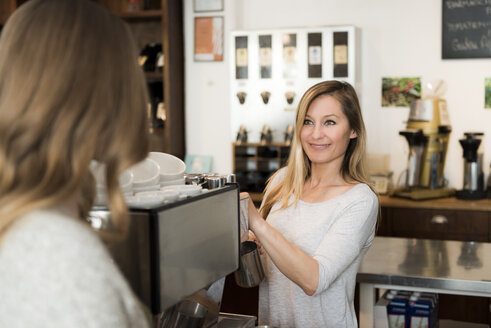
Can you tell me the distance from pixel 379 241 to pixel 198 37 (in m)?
2.32

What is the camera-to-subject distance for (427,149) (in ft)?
11.8

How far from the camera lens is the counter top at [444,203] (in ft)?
11.1

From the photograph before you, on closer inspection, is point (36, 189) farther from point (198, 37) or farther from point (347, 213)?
point (198, 37)

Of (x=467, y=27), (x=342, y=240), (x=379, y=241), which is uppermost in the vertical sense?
(x=467, y=27)

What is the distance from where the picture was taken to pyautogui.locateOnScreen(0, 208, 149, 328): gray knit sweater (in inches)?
26.5

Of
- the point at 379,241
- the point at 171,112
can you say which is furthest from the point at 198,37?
the point at 379,241

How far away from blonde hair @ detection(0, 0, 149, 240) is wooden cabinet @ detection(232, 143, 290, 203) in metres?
3.17

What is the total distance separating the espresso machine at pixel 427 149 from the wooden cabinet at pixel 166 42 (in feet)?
5.35

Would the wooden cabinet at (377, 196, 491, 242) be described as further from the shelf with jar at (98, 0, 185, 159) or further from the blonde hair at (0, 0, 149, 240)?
the blonde hair at (0, 0, 149, 240)

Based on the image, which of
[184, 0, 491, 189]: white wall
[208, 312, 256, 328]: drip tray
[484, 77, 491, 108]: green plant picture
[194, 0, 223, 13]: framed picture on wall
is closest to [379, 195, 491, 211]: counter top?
[184, 0, 491, 189]: white wall

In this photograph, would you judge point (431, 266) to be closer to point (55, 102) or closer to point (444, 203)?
point (444, 203)

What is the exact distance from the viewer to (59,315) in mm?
670

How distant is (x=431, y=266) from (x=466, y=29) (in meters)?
2.18

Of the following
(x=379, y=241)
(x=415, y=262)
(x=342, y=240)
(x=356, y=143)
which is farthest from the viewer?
(x=379, y=241)
